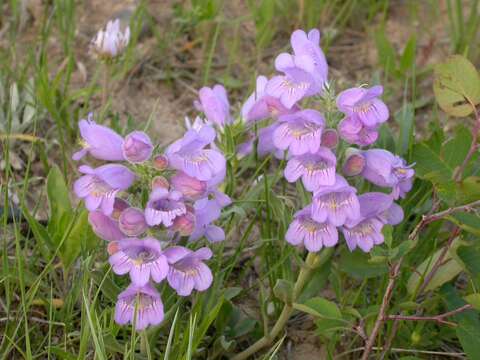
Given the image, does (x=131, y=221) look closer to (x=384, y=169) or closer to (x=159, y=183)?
(x=159, y=183)

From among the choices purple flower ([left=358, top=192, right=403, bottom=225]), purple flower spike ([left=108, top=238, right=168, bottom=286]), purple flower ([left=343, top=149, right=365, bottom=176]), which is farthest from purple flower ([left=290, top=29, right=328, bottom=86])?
purple flower spike ([left=108, top=238, right=168, bottom=286])

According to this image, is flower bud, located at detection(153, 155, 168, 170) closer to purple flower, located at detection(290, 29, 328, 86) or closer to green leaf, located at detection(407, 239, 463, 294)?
purple flower, located at detection(290, 29, 328, 86)

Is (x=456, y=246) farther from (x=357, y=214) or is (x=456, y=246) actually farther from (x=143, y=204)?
(x=143, y=204)

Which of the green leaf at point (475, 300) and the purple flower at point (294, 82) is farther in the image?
the purple flower at point (294, 82)

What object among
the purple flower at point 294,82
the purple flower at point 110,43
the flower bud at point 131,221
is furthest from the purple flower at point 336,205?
the purple flower at point 110,43

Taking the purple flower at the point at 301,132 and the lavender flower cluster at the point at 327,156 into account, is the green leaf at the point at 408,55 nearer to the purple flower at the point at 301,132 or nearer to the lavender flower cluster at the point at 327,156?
the lavender flower cluster at the point at 327,156

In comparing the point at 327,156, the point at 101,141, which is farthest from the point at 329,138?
the point at 101,141
